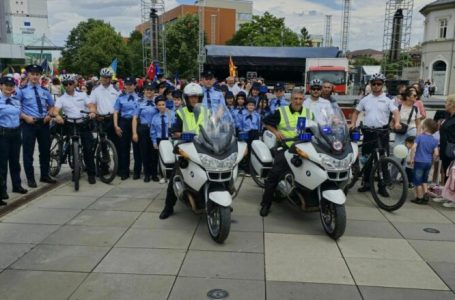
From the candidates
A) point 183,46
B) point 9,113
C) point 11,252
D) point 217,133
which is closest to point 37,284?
point 11,252

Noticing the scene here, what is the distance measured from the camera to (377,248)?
509 centimetres

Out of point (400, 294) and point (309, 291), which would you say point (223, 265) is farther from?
point (400, 294)

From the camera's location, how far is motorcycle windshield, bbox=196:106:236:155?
16.7 feet

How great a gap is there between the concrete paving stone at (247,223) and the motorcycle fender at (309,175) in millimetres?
788

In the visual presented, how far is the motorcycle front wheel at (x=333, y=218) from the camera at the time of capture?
5117mm

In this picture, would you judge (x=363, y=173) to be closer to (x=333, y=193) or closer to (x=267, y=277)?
(x=333, y=193)

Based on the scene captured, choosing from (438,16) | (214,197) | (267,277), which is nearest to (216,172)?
(214,197)

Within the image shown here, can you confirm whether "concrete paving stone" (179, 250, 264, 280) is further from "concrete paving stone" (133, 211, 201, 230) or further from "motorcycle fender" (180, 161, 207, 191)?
"concrete paving stone" (133, 211, 201, 230)

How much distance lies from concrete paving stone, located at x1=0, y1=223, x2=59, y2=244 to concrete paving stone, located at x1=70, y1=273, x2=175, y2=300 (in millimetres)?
1387

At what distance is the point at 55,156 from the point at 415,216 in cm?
612

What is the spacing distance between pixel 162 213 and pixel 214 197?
4.60 ft

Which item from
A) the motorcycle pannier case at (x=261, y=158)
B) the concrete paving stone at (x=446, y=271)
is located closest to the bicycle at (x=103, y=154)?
the motorcycle pannier case at (x=261, y=158)

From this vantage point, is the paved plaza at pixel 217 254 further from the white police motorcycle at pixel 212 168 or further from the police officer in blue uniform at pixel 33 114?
the police officer in blue uniform at pixel 33 114

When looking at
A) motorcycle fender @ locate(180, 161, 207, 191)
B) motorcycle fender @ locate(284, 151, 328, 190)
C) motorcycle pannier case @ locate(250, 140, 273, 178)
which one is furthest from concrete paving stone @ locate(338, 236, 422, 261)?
motorcycle fender @ locate(180, 161, 207, 191)
